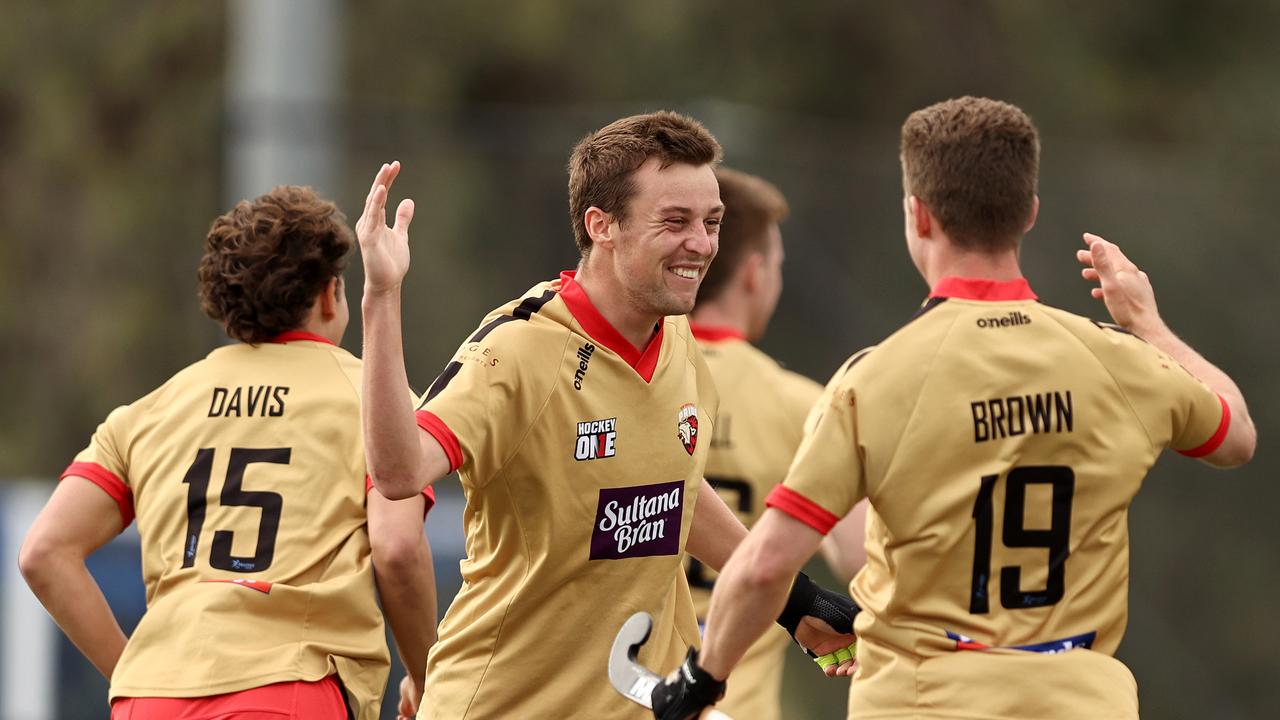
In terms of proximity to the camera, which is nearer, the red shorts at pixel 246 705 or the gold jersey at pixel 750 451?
the red shorts at pixel 246 705

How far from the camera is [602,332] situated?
4.36 metres

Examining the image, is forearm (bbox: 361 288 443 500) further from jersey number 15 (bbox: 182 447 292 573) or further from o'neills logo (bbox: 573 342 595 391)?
jersey number 15 (bbox: 182 447 292 573)

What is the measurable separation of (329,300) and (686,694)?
1.64 meters

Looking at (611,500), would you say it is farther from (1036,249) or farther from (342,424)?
(1036,249)

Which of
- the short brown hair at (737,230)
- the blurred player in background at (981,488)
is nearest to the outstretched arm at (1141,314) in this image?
the blurred player in background at (981,488)

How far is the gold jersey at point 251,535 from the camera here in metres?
4.53

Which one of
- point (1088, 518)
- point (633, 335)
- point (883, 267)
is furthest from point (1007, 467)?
point (883, 267)

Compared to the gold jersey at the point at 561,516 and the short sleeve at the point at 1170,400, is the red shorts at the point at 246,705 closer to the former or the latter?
the gold jersey at the point at 561,516

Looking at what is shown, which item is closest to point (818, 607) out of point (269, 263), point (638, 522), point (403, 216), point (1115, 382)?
point (638, 522)

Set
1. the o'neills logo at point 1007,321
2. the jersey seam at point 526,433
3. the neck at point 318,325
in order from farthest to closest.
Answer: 1. the neck at point 318,325
2. the jersey seam at point 526,433
3. the o'neills logo at point 1007,321

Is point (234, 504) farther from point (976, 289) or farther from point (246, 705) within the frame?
point (976, 289)

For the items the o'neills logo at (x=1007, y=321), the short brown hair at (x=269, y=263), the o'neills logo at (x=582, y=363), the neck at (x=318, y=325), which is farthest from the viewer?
the neck at (x=318, y=325)

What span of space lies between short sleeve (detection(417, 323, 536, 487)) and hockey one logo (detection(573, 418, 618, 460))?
0.48ft

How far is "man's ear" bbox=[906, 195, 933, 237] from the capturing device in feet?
13.3
